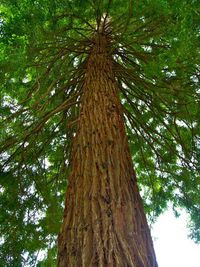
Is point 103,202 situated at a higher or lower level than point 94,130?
lower

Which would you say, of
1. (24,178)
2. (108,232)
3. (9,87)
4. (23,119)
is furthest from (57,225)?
(108,232)

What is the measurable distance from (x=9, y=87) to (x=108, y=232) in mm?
2711

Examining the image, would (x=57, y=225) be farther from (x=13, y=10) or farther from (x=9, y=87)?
(x=13, y=10)

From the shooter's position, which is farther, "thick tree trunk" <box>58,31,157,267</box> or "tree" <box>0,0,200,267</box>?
"tree" <box>0,0,200,267</box>

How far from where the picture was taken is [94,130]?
3.10 metres

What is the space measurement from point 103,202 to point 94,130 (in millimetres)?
918

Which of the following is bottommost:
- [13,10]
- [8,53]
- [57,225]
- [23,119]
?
[57,225]

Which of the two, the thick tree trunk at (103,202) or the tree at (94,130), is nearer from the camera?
the thick tree trunk at (103,202)

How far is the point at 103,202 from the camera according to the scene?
2.32m

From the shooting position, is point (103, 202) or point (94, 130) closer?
point (103, 202)

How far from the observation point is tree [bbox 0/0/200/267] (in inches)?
88.8

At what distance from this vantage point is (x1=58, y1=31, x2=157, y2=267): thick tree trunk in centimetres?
201

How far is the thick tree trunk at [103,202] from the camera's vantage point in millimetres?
2006

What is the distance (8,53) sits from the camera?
336 cm
